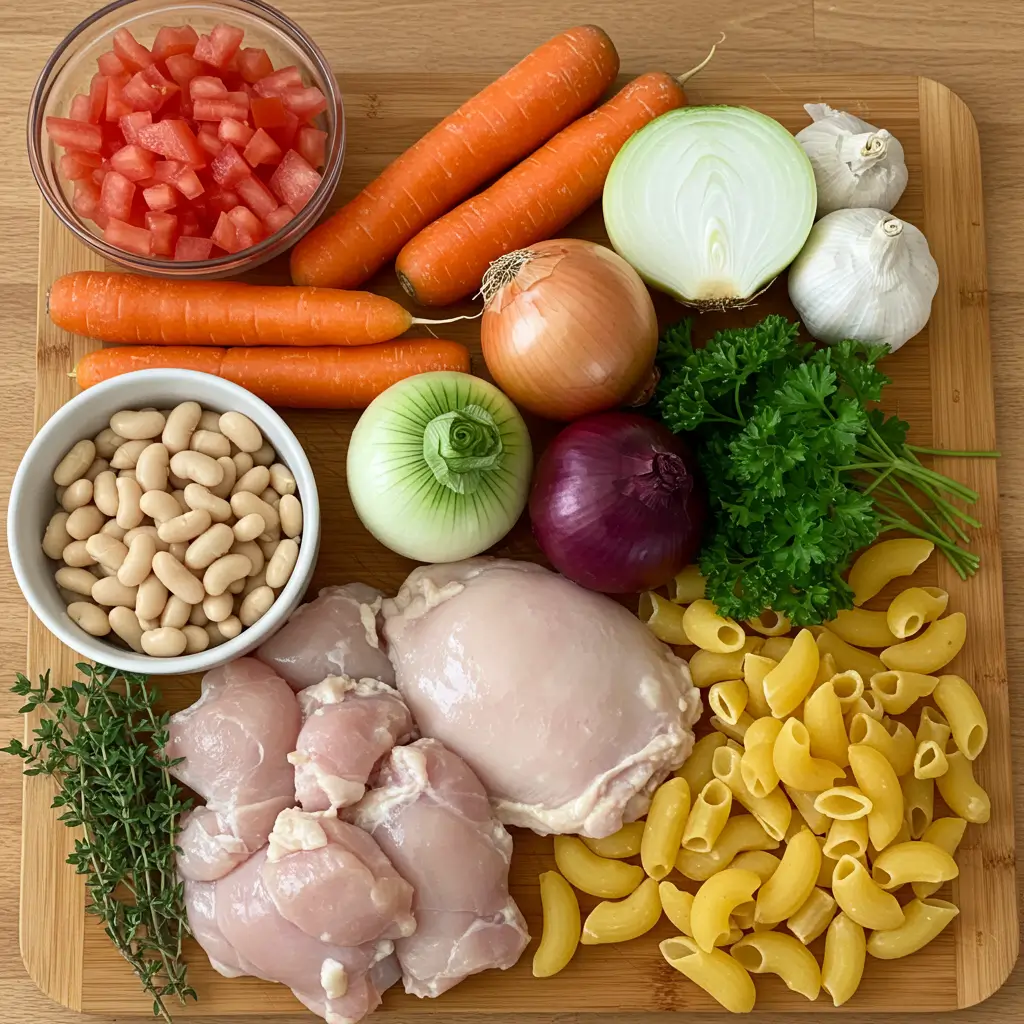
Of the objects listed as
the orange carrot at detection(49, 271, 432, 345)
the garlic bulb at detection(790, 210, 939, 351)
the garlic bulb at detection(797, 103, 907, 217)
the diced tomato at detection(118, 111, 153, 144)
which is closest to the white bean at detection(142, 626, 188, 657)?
the orange carrot at detection(49, 271, 432, 345)

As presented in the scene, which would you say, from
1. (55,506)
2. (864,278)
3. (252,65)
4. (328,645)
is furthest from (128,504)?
(864,278)

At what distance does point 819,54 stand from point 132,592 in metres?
1.38

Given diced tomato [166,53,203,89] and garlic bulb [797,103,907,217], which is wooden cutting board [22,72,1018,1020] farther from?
diced tomato [166,53,203,89]

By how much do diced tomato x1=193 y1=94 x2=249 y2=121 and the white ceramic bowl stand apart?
1.23 ft

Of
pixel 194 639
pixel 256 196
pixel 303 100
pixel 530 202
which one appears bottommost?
pixel 194 639

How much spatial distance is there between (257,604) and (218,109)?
0.71 m

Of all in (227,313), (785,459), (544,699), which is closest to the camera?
(785,459)

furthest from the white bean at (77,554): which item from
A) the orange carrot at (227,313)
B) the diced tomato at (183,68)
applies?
the diced tomato at (183,68)

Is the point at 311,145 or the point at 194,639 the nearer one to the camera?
the point at 194,639

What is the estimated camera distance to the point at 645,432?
157 cm

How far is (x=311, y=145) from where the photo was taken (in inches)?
64.9

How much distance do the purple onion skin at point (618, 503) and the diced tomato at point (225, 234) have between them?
556 mm

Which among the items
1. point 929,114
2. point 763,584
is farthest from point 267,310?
point 929,114

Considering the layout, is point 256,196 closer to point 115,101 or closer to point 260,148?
point 260,148
